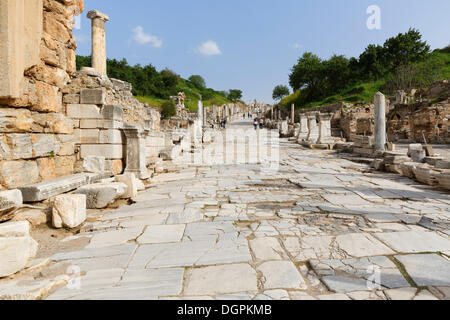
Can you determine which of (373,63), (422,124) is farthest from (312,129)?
(373,63)

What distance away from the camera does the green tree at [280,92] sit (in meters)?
75.6

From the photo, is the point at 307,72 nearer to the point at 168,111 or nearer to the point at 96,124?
the point at 168,111

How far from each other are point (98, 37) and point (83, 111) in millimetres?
4363

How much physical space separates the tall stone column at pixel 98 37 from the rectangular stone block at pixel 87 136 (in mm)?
3932

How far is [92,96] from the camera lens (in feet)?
18.5

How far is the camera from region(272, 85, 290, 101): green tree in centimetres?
7562

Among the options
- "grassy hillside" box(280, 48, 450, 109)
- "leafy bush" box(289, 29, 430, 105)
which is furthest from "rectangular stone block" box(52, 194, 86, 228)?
"leafy bush" box(289, 29, 430, 105)

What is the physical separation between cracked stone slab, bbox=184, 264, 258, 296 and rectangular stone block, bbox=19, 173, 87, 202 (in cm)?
281

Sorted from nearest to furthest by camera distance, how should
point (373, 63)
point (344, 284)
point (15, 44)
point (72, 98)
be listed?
point (344, 284), point (15, 44), point (72, 98), point (373, 63)

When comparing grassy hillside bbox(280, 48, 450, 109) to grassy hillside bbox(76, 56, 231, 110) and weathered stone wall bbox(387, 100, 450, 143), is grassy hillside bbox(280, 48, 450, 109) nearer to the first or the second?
weathered stone wall bbox(387, 100, 450, 143)

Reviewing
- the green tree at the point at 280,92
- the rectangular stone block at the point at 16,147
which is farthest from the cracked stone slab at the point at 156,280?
the green tree at the point at 280,92

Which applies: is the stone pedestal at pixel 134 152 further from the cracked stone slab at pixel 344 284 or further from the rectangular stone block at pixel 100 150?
the cracked stone slab at pixel 344 284

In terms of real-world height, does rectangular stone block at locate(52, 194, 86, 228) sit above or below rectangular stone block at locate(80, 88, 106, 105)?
below

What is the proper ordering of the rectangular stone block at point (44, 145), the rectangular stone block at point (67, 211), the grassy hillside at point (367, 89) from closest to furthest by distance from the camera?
the rectangular stone block at point (67, 211) → the rectangular stone block at point (44, 145) → the grassy hillside at point (367, 89)
